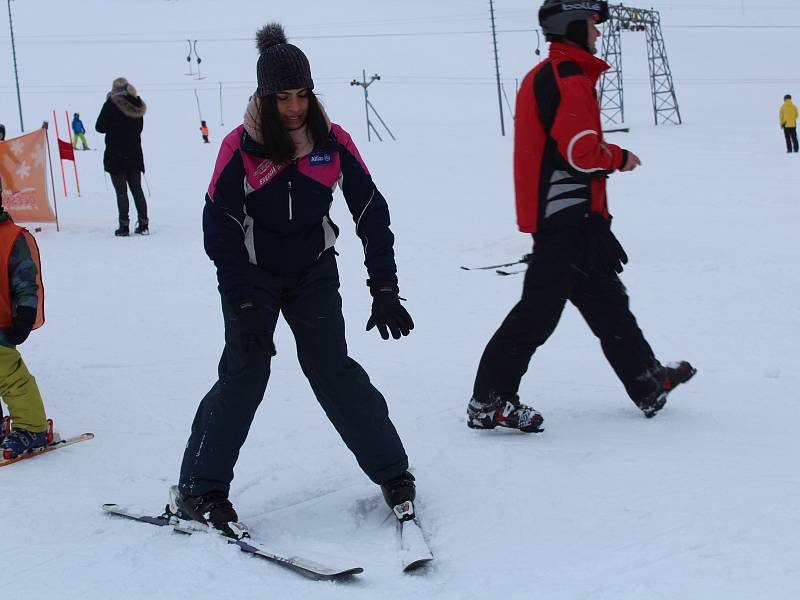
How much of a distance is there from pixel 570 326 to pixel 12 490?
3671 millimetres

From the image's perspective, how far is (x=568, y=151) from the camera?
354 centimetres

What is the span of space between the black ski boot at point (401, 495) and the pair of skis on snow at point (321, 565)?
3 cm

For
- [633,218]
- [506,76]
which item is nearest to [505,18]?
[506,76]

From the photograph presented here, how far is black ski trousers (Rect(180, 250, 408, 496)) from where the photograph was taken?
3.01 metres

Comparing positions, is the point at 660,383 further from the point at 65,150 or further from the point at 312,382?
the point at 65,150

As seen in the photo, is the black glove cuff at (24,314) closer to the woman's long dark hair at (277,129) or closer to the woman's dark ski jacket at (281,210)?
the woman's dark ski jacket at (281,210)

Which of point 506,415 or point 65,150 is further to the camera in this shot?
point 65,150

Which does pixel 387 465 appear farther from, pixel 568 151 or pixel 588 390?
pixel 588 390

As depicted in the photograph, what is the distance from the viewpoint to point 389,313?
2920 mm

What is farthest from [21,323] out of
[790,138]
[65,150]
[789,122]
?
[790,138]

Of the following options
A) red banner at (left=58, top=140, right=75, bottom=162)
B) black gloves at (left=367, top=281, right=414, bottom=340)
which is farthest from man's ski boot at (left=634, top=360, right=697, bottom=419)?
red banner at (left=58, top=140, right=75, bottom=162)

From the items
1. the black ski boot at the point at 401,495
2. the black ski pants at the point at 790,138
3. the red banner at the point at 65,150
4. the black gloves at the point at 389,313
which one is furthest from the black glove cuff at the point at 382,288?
the black ski pants at the point at 790,138

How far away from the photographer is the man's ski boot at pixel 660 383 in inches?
154

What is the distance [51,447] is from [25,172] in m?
7.49
